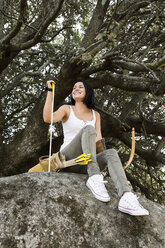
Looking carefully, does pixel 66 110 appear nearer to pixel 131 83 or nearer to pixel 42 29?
pixel 42 29

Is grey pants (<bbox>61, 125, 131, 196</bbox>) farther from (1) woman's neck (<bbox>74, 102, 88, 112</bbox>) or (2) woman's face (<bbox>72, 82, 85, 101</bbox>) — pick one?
(2) woman's face (<bbox>72, 82, 85, 101</bbox>)

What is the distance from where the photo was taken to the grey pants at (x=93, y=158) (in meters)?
2.67

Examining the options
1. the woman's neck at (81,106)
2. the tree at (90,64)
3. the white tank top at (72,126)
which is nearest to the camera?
the white tank top at (72,126)

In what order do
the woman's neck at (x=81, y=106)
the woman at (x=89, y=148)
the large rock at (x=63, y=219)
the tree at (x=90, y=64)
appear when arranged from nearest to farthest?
the large rock at (x=63, y=219)
the woman at (x=89, y=148)
the woman's neck at (x=81, y=106)
the tree at (x=90, y=64)

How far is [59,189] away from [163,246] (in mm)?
1161

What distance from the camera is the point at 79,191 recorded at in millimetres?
2604

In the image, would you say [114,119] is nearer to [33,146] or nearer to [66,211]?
[33,146]

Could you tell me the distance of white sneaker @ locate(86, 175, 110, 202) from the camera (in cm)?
253

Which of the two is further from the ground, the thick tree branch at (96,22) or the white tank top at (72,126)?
the thick tree branch at (96,22)

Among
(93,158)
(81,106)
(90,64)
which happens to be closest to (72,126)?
(81,106)

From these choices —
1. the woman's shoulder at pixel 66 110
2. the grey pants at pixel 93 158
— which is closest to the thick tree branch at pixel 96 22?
the woman's shoulder at pixel 66 110

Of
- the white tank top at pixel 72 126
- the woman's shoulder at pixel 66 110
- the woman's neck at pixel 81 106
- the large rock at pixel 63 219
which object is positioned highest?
the woman's neck at pixel 81 106

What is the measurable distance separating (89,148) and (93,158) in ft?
0.44

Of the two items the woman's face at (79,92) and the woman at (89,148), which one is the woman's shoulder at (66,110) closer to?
the woman at (89,148)
